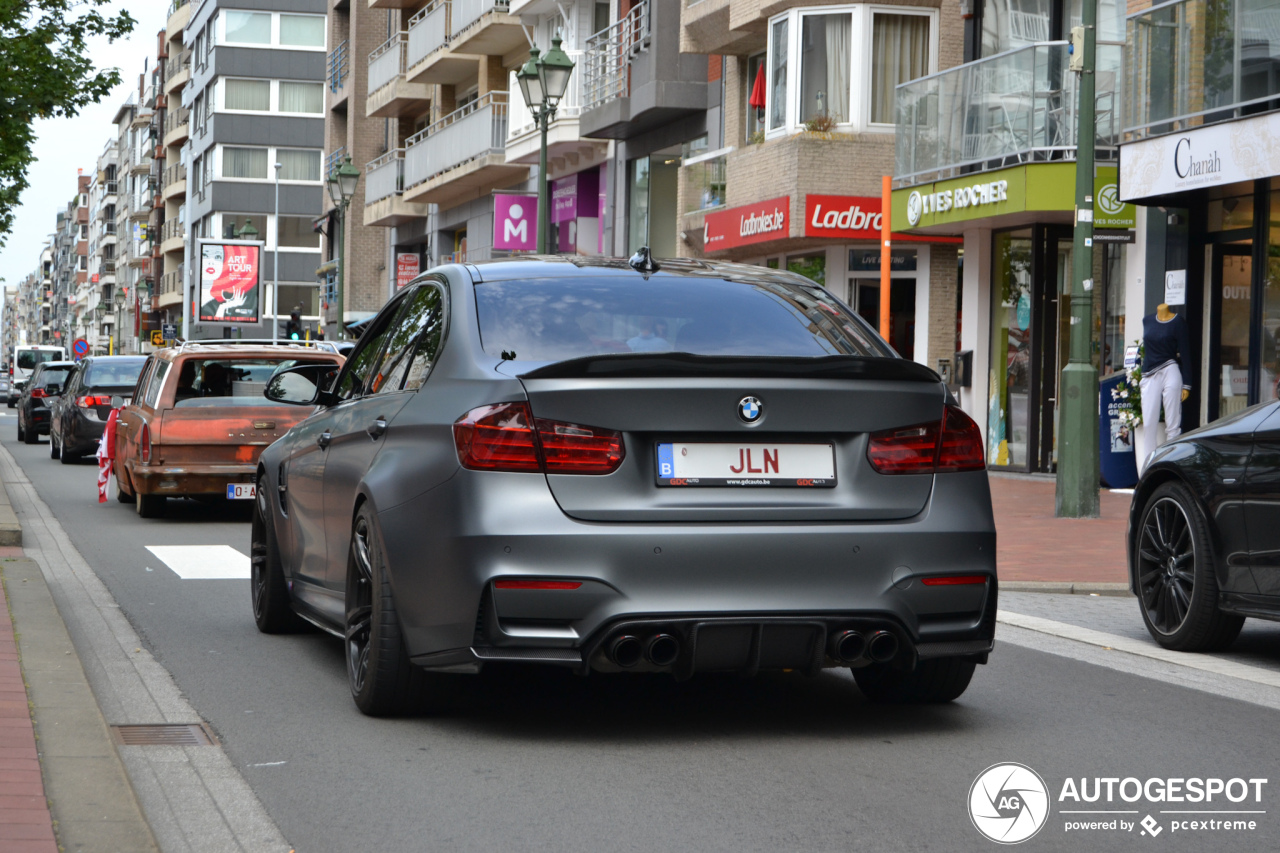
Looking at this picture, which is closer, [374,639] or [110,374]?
[374,639]

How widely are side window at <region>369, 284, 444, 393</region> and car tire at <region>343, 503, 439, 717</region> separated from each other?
1.83 ft

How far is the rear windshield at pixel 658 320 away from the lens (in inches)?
234

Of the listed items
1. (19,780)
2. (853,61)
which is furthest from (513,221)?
(19,780)

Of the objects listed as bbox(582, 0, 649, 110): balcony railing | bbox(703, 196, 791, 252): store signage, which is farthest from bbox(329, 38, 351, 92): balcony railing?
bbox(703, 196, 791, 252): store signage

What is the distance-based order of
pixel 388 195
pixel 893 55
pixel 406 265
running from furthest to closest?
pixel 388 195, pixel 406 265, pixel 893 55

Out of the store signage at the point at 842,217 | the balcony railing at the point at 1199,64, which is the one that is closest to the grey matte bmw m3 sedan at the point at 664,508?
the balcony railing at the point at 1199,64

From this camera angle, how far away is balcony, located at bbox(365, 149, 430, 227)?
47.7 metres

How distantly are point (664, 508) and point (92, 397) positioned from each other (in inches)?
835

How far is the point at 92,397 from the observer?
25.1 meters

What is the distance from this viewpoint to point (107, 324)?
497 feet

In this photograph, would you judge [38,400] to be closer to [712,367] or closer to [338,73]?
[338,73]

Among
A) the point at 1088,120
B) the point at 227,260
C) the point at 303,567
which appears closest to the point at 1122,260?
the point at 1088,120

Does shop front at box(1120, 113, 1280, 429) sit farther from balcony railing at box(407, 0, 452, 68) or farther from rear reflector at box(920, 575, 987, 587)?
balcony railing at box(407, 0, 452, 68)

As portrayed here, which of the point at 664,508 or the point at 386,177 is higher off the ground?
the point at 386,177
